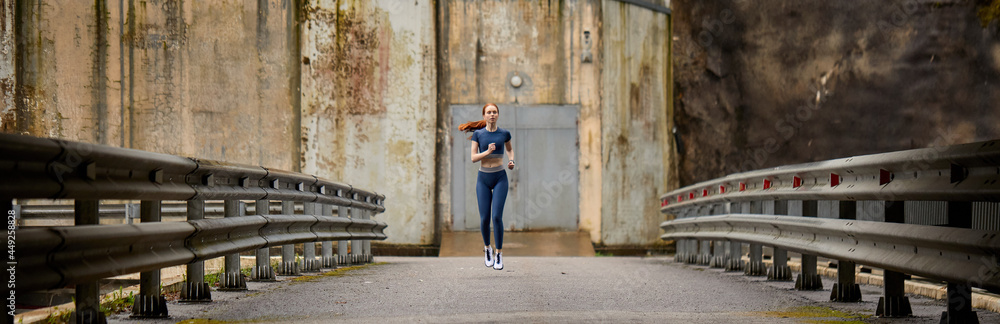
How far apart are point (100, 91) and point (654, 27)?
10.7 m

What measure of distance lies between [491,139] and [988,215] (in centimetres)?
546

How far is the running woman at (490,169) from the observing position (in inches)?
431

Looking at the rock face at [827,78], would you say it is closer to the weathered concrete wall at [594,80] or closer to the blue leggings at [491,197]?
the weathered concrete wall at [594,80]

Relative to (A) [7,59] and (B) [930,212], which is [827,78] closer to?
(B) [930,212]

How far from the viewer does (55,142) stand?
4.20m

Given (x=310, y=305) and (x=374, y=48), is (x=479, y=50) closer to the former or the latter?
(x=374, y=48)

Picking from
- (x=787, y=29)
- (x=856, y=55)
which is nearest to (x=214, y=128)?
(x=787, y=29)

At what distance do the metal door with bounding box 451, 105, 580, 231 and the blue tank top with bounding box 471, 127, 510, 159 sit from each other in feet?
29.3

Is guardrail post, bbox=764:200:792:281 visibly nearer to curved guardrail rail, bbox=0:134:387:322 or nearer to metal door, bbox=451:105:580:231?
curved guardrail rail, bbox=0:134:387:322

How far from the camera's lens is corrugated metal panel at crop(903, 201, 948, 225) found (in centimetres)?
677

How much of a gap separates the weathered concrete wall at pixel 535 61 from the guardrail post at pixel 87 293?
15256 mm

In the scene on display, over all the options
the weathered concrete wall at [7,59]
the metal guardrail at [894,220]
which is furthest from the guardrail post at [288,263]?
the weathered concrete wall at [7,59]

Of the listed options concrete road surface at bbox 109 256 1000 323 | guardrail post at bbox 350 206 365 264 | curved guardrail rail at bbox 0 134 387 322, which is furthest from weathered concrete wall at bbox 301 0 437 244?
curved guardrail rail at bbox 0 134 387 322

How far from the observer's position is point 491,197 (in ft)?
37.2
